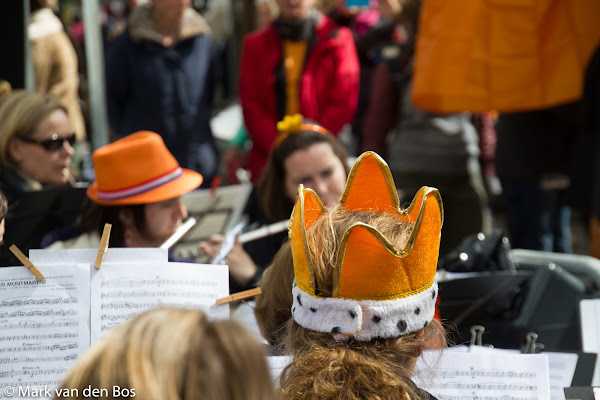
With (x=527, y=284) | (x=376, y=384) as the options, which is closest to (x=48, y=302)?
(x=376, y=384)

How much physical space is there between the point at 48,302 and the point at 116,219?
4.45ft

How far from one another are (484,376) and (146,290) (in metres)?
0.82

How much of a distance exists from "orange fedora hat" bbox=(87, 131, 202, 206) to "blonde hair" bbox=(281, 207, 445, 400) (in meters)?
1.67

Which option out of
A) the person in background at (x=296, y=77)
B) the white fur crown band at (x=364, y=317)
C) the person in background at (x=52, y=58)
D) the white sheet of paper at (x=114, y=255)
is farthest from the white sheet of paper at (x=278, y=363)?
the person in background at (x=52, y=58)

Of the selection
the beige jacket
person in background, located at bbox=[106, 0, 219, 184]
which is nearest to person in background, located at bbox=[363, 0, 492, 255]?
person in background, located at bbox=[106, 0, 219, 184]

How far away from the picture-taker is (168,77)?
5.79 meters

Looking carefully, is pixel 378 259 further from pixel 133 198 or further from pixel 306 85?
pixel 306 85

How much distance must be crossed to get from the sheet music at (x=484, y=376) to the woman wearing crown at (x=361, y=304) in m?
0.14

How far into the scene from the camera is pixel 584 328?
2.86 metres

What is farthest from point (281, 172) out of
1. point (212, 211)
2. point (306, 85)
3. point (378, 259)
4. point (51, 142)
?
point (378, 259)

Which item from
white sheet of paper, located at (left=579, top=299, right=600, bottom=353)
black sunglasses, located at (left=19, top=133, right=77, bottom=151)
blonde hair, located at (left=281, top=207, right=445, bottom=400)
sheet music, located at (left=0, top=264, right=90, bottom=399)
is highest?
blonde hair, located at (left=281, top=207, right=445, bottom=400)

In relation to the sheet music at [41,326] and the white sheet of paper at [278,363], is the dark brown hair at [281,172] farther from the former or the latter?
the white sheet of paper at [278,363]

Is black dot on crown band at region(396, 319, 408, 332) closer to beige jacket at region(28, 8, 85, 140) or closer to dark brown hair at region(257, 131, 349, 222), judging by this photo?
dark brown hair at region(257, 131, 349, 222)

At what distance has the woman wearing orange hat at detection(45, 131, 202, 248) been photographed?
3809mm
